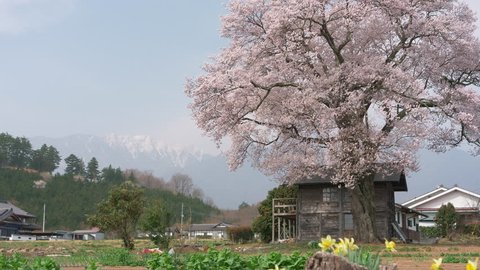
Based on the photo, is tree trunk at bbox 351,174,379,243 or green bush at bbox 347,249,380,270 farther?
tree trunk at bbox 351,174,379,243

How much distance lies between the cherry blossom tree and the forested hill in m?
64.8

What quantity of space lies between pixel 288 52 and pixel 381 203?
11165 millimetres

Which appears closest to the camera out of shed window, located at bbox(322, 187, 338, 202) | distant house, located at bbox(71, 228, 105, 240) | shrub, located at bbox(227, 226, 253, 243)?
shed window, located at bbox(322, 187, 338, 202)

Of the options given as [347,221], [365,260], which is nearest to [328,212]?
[347,221]

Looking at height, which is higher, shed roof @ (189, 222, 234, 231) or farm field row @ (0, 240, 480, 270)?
shed roof @ (189, 222, 234, 231)

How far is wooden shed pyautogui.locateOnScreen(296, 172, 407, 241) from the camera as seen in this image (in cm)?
3431

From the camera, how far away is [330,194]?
117 ft

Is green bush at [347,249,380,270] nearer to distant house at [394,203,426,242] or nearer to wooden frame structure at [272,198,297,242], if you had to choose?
wooden frame structure at [272,198,297,242]

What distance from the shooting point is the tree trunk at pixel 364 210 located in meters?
28.2

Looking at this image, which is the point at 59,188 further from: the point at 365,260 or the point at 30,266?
the point at 365,260

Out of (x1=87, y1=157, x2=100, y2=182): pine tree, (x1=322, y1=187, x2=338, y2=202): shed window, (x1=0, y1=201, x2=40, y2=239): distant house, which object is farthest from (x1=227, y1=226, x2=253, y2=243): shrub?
(x1=87, y1=157, x2=100, y2=182): pine tree

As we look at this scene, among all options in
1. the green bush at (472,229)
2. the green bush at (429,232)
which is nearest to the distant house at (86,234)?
the green bush at (429,232)

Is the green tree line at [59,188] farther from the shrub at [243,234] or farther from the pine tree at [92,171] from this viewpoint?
the shrub at [243,234]

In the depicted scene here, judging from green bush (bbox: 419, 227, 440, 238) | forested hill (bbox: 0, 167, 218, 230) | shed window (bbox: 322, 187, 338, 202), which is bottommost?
green bush (bbox: 419, 227, 440, 238)
